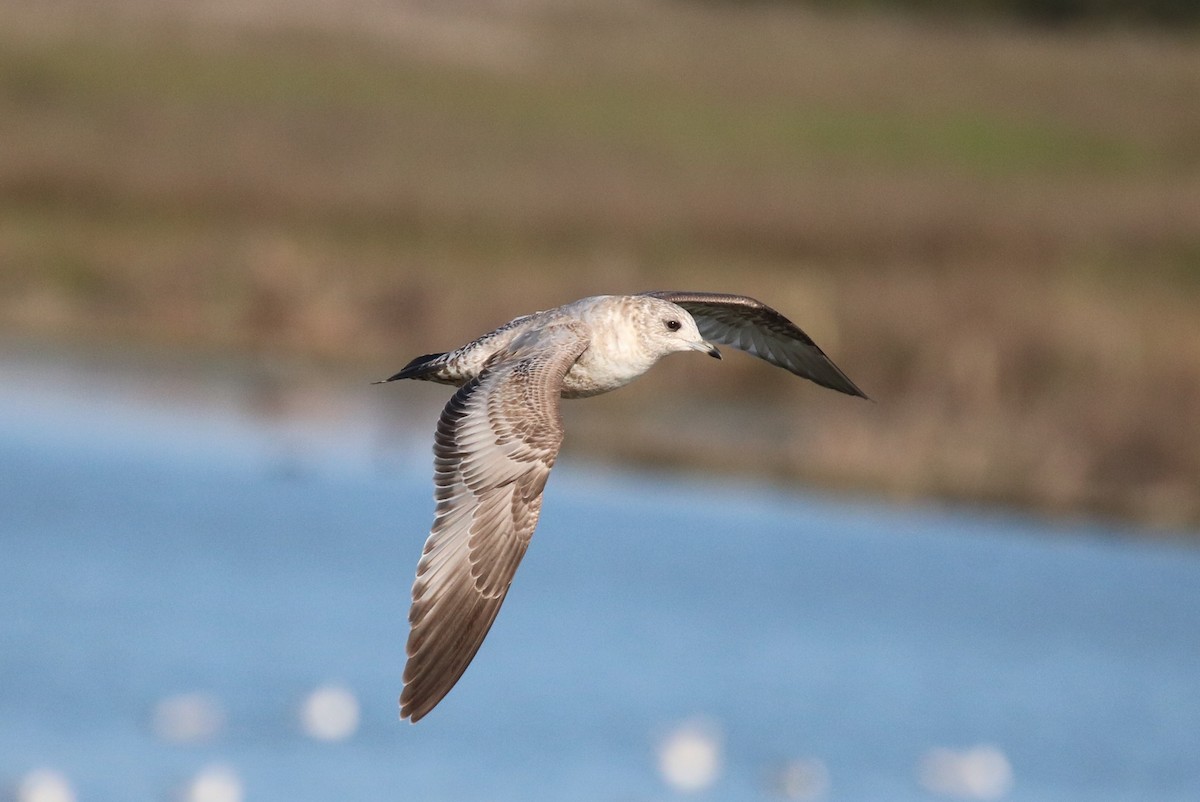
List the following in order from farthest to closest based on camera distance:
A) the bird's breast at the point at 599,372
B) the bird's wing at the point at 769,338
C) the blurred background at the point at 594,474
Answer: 1. the blurred background at the point at 594,474
2. the bird's wing at the point at 769,338
3. the bird's breast at the point at 599,372

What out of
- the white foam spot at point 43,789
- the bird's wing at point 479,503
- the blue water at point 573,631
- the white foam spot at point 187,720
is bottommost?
the blue water at point 573,631

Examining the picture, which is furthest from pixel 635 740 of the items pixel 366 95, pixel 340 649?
pixel 366 95

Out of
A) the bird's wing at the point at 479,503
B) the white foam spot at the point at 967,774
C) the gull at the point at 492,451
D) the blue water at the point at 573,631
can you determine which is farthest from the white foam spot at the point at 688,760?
the bird's wing at the point at 479,503

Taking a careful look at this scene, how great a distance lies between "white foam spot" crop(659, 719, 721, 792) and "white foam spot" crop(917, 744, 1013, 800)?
4.91 ft

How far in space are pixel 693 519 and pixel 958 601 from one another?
3069mm

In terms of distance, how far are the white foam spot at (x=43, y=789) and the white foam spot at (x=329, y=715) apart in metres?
2.10

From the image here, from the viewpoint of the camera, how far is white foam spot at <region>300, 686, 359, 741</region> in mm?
15273

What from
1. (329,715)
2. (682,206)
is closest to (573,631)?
(329,715)

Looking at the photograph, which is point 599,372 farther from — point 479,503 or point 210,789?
point 210,789

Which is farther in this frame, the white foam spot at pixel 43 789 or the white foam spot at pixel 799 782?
the white foam spot at pixel 799 782

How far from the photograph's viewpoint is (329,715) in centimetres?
1543

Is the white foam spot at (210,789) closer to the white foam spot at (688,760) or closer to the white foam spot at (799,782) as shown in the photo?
the white foam spot at (688,760)

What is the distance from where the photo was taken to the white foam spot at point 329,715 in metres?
15.3

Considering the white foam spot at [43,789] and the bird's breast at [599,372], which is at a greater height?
the bird's breast at [599,372]
